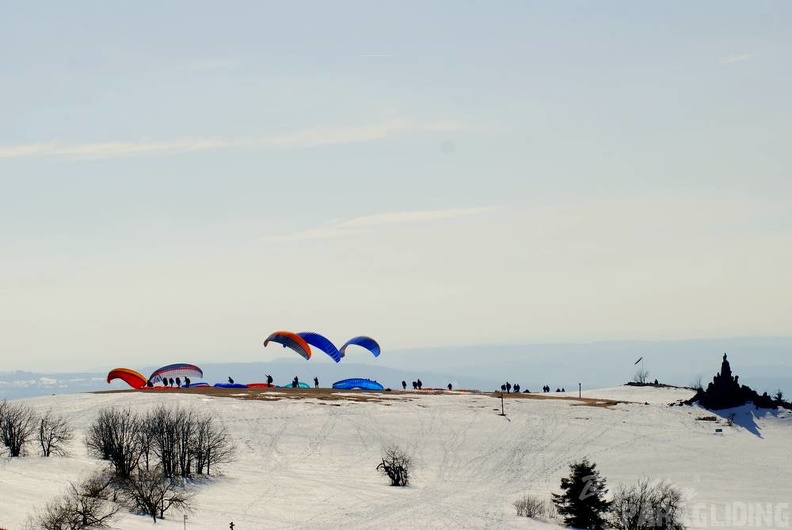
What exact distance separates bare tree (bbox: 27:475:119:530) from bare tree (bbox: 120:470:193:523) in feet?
3.20

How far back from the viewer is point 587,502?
138 ft

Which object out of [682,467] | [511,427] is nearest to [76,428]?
[511,427]

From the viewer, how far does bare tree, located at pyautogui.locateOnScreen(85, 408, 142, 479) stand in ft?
151

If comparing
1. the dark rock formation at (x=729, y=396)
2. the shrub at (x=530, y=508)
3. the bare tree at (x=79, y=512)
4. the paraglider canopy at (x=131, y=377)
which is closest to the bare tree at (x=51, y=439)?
the bare tree at (x=79, y=512)

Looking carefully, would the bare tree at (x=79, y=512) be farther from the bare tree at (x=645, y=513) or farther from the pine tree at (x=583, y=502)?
the bare tree at (x=645, y=513)

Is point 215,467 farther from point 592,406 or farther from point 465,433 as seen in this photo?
point 592,406

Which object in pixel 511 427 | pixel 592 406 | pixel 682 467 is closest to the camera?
pixel 682 467

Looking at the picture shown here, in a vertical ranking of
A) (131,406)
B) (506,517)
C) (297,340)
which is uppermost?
(297,340)

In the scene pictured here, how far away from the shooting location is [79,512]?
32.1 m

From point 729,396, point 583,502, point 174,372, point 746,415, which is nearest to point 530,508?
point 583,502

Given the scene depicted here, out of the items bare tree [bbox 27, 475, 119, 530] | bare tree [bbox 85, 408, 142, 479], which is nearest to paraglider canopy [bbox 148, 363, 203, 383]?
bare tree [bbox 85, 408, 142, 479]

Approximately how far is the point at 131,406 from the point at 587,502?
38.6 meters

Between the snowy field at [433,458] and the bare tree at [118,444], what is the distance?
110 cm

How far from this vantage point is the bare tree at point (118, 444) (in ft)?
151
